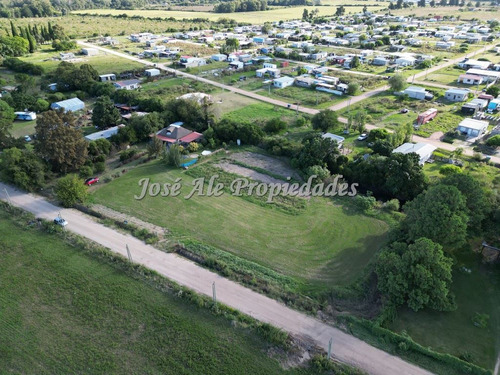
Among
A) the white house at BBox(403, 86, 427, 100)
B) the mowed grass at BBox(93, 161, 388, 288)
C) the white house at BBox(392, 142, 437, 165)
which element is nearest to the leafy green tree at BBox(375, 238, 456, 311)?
the mowed grass at BBox(93, 161, 388, 288)

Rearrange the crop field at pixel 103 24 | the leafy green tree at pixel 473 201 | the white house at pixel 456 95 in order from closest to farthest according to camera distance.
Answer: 1. the leafy green tree at pixel 473 201
2. the white house at pixel 456 95
3. the crop field at pixel 103 24

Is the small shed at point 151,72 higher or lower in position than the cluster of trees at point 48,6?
lower

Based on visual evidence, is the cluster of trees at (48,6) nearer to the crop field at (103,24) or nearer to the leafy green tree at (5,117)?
the crop field at (103,24)

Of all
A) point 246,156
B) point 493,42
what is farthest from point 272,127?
point 493,42

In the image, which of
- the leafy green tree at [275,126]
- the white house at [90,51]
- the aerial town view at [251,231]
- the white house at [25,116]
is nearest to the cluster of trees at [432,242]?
the aerial town view at [251,231]

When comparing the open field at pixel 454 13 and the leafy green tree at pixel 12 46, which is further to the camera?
the open field at pixel 454 13

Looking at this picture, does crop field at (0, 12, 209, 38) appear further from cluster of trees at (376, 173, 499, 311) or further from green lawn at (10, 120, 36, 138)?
cluster of trees at (376, 173, 499, 311)
